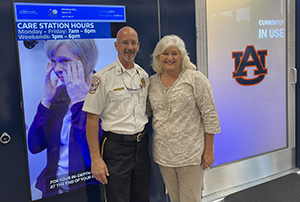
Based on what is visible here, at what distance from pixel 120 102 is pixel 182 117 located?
0.44 m

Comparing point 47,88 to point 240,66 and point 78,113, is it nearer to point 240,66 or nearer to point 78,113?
point 78,113

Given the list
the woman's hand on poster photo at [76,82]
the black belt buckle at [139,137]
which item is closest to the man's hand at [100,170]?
the black belt buckle at [139,137]

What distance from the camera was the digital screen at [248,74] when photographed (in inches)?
110

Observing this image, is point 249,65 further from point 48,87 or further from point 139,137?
point 48,87

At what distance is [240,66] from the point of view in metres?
2.93

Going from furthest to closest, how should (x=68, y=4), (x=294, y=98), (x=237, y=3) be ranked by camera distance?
1. (x=294, y=98)
2. (x=237, y=3)
3. (x=68, y=4)

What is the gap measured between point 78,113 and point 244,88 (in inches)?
72.1

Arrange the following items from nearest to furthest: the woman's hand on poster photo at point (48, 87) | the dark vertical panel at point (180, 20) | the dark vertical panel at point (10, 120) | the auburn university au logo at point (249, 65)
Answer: the dark vertical panel at point (10, 120) → the woman's hand on poster photo at point (48, 87) → the dark vertical panel at point (180, 20) → the auburn university au logo at point (249, 65)

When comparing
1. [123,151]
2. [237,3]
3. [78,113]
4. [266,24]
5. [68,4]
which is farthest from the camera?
[266,24]

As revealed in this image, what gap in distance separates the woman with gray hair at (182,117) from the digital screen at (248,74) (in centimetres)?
92

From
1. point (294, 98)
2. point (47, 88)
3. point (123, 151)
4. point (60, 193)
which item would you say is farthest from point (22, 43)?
point (294, 98)

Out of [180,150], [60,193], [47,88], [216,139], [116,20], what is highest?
[116,20]

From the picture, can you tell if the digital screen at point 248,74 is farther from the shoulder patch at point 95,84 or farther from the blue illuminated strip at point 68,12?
the shoulder patch at point 95,84

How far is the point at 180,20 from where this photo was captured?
2.48m
